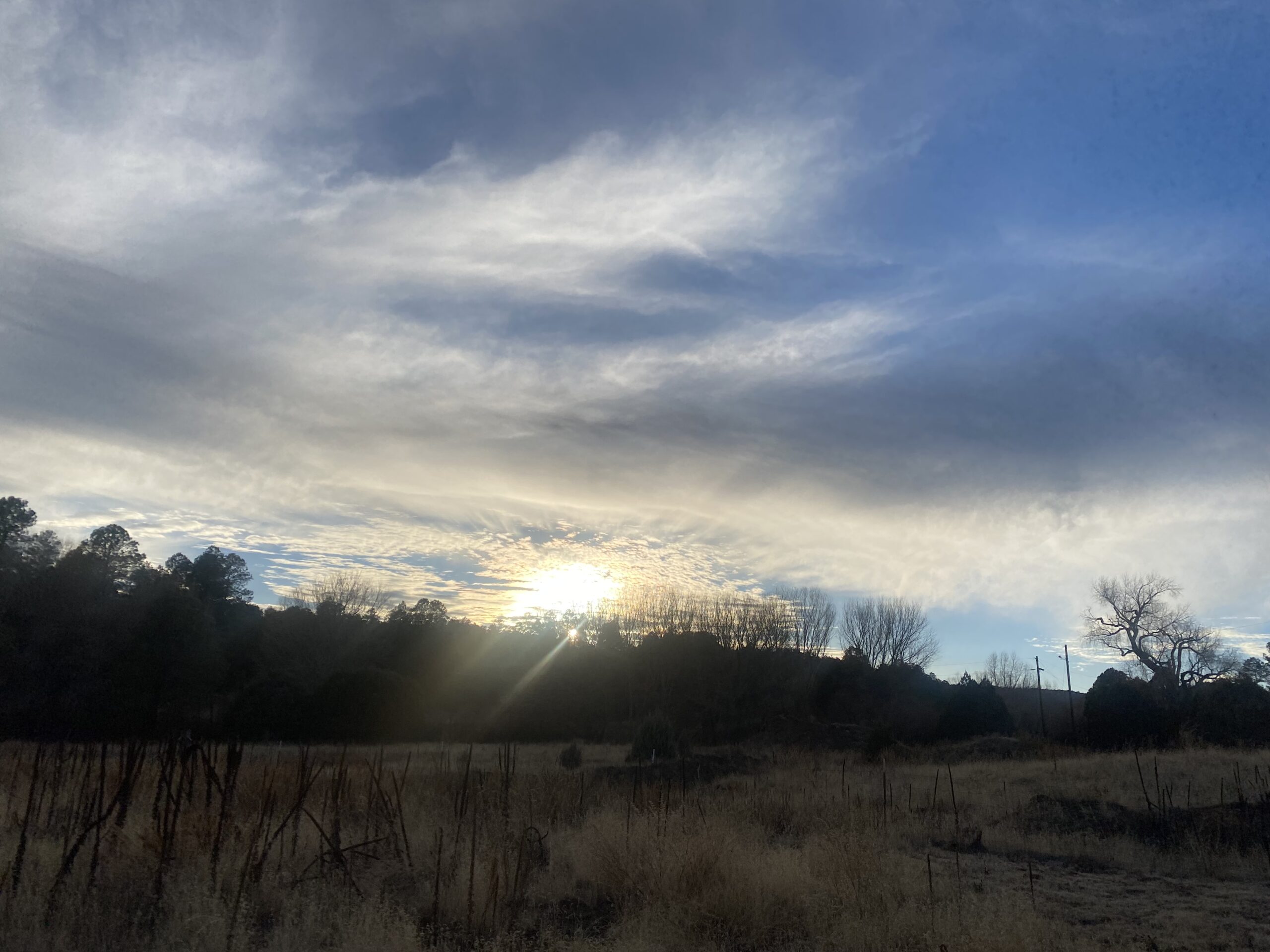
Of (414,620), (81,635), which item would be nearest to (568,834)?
(81,635)

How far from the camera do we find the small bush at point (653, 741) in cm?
2930

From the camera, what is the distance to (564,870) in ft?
30.5

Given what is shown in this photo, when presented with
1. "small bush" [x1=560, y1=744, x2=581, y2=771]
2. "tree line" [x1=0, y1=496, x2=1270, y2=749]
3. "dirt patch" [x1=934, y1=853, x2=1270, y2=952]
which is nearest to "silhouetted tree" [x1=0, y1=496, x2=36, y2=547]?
"tree line" [x1=0, y1=496, x2=1270, y2=749]

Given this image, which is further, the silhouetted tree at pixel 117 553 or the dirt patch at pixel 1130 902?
the silhouetted tree at pixel 117 553

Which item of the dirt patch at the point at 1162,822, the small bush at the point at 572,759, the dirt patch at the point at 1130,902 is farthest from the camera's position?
the small bush at the point at 572,759

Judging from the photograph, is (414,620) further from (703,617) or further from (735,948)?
A: (735,948)

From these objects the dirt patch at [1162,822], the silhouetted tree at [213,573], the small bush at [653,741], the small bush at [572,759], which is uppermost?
the silhouetted tree at [213,573]

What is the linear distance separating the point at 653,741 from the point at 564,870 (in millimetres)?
21364

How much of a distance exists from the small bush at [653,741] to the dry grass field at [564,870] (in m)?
14.3

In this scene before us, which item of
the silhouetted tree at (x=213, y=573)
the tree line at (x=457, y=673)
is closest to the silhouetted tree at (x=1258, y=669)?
the tree line at (x=457, y=673)

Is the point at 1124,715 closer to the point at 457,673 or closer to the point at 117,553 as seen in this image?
the point at 457,673

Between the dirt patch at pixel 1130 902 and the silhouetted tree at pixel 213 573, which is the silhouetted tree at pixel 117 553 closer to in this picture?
the silhouetted tree at pixel 213 573

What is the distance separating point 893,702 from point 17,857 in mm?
47874

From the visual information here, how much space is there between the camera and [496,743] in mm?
39531
